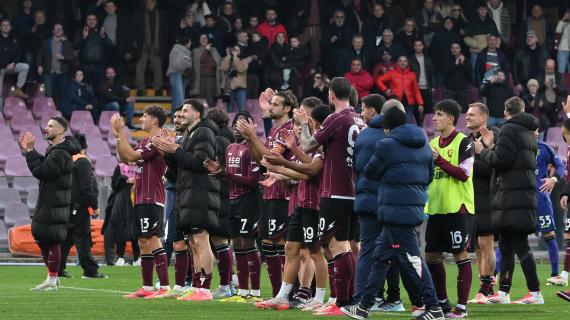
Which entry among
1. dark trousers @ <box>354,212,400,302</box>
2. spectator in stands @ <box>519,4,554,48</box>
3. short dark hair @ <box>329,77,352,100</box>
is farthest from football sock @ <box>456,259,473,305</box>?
spectator in stands @ <box>519,4,554,48</box>

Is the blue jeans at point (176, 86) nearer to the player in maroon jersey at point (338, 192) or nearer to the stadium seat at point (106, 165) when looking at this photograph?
the stadium seat at point (106, 165)

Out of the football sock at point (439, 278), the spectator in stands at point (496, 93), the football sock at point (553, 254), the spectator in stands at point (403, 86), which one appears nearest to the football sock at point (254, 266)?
the football sock at point (439, 278)

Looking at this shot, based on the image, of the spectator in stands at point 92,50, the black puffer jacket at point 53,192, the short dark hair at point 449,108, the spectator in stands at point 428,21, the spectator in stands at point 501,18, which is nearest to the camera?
the short dark hair at point 449,108

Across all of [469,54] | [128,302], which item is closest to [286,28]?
[469,54]

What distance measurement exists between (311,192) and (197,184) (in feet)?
6.44

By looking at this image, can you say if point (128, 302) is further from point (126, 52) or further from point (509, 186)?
point (126, 52)

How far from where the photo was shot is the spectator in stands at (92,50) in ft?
99.7

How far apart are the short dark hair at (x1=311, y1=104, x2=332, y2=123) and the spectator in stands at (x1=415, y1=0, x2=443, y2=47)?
58.2 ft

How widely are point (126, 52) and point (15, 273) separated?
9648mm

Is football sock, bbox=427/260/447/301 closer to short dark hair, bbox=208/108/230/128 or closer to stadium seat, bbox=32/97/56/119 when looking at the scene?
short dark hair, bbox=208/108/230/128

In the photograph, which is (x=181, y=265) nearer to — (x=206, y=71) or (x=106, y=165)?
(x=106, y=165)

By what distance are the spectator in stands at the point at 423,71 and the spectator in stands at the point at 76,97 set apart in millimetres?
6930

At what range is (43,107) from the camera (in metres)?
30.3

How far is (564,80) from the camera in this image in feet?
108
